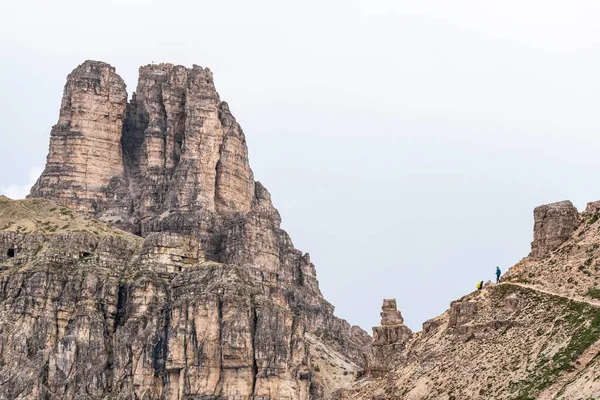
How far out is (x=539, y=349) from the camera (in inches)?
3792

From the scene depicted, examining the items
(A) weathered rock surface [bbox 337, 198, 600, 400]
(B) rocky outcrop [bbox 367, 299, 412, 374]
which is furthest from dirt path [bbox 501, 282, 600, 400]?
(B) rocky outcrop [bbox 367, 299, 412, 374]

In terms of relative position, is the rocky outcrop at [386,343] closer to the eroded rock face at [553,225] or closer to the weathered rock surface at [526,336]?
the weathered rock surface at [526,336]

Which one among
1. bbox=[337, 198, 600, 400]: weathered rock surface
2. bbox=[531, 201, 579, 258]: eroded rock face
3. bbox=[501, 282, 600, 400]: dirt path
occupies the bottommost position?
bbox=[501, 282, 600, 400]: dirt path

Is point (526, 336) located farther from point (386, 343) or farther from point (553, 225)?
point (386, 343)

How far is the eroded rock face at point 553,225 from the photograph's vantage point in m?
109

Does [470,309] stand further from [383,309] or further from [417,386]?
[383,309]

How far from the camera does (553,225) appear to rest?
109000mm

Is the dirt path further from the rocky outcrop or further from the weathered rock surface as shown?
the rocky outcrop

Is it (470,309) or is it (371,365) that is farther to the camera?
(371,365)

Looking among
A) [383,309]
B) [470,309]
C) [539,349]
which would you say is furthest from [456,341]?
[383,309]

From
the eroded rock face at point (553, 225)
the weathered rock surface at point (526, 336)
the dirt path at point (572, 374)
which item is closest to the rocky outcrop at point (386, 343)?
the weathered rock surface at point (526, 336)

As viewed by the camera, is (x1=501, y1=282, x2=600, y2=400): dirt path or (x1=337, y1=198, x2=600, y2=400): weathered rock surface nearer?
(x1=501, y1=282, x2=600, y2=400): dirt path

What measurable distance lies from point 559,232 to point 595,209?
381 cm

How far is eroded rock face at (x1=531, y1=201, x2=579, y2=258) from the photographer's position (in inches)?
4279
